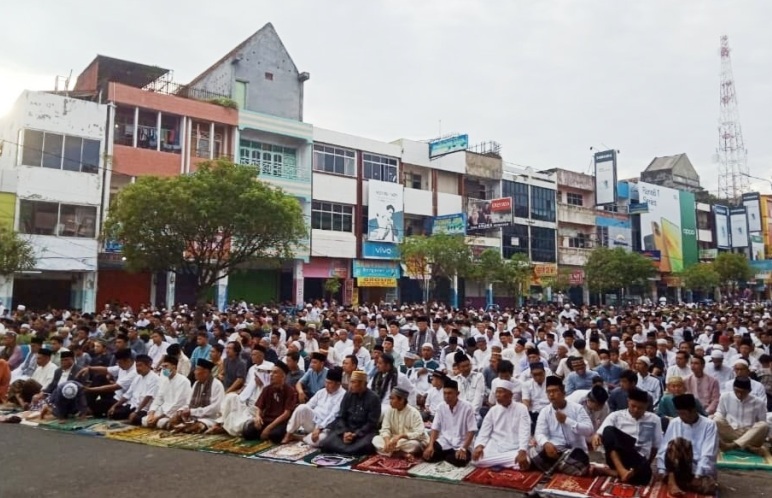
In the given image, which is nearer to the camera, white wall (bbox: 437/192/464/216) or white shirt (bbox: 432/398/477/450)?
white shirt (bbox: 432/398/477/450)

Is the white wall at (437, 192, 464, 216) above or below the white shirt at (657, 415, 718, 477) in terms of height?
above

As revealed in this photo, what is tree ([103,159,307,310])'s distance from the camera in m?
17.1

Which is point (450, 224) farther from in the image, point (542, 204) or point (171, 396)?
point (171, 396)

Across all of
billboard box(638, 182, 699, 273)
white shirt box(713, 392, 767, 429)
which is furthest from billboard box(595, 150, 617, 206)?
white shirt box(713, 392, 767, 429)

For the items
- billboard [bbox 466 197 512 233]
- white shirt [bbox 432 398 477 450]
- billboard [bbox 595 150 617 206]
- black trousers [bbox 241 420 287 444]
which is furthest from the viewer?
billboard [bbox 595 150 617 206]

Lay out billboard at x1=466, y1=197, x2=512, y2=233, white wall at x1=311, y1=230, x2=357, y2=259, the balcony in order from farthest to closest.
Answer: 1. the balcony
2. billboard at x1=466, y1=197, x2=512, y2=233
3. white wall at x1=311, y1=230, x2=357, y2=259

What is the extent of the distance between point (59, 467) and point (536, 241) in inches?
1515

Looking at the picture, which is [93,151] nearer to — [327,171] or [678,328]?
[327,171]

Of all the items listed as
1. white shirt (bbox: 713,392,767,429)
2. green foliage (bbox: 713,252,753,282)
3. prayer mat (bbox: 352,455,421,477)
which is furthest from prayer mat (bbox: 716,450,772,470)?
green foliage (bbox: 713,252,753,282)

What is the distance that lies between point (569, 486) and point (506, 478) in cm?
61

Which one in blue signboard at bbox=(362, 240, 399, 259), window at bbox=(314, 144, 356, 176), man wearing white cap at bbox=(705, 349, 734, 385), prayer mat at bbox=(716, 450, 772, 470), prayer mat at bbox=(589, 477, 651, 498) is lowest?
prayer mat at bbox=(716, 450, 772, 470)

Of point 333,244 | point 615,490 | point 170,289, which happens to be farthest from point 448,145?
point 615,490

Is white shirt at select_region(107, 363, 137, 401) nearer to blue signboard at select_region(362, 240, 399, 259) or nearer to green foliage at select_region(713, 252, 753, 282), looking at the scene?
blue signboard at select_region(362, 240, 399, 259)

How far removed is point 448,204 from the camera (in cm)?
3841
